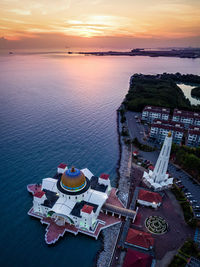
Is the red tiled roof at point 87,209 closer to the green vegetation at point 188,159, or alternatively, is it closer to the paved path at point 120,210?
the paved path at point 120,210

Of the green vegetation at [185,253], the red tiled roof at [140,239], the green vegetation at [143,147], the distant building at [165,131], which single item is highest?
the distant building at [165,131]

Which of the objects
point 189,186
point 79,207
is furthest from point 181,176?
point 79,207

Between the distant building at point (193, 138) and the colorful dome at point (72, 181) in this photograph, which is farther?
the distant building at point (193, 138)

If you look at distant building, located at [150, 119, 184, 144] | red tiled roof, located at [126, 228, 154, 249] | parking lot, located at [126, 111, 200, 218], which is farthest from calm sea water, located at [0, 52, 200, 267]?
distant building, located at [150, 119, 184, 144]

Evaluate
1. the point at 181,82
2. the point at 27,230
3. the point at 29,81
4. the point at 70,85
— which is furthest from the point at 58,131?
the point at 181,82

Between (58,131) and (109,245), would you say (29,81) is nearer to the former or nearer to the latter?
(58,131)

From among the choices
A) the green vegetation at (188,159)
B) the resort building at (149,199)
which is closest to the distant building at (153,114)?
the green vegetation at (188,159)
